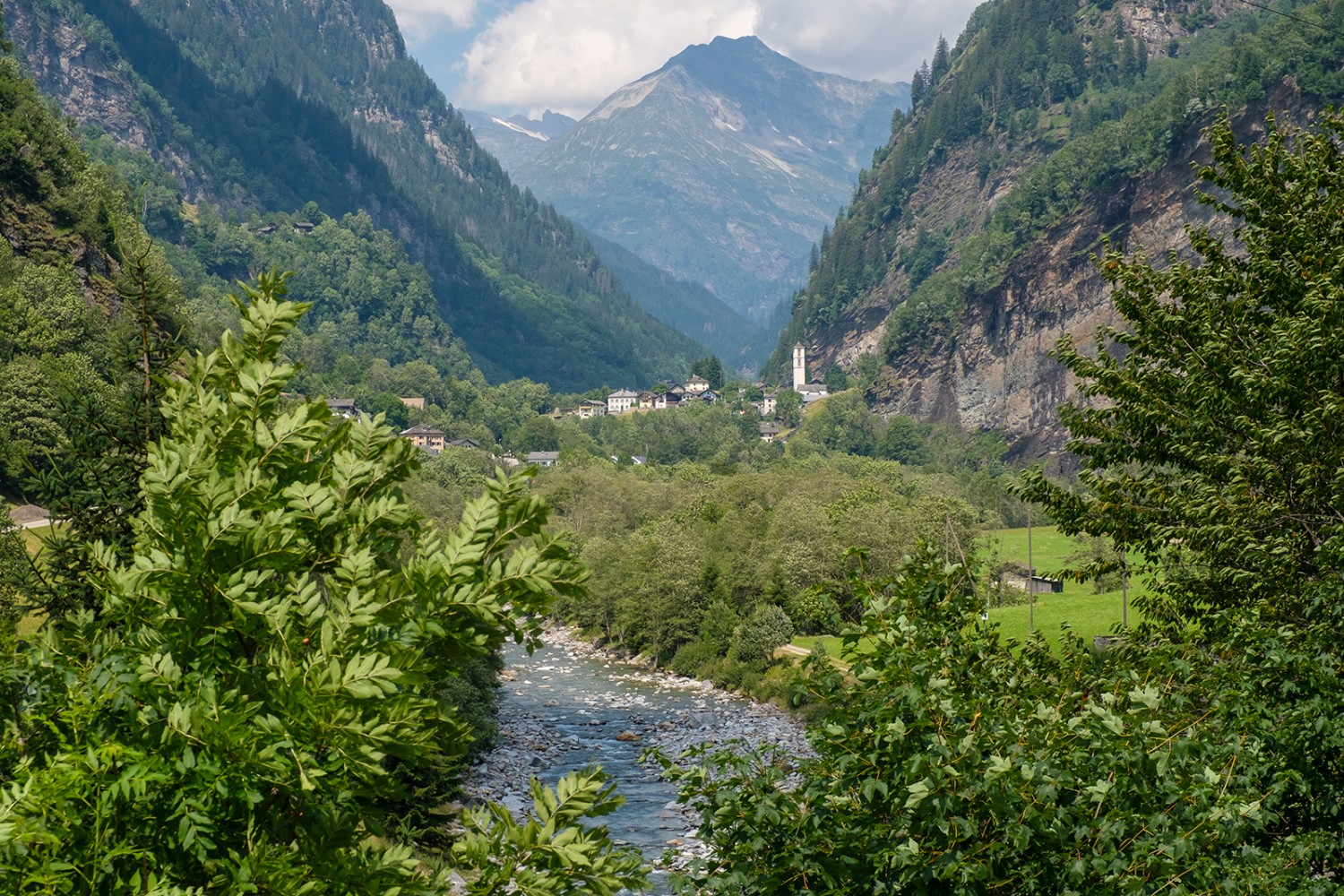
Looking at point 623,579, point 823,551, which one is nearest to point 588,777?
point 823,551

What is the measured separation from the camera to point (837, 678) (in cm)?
935

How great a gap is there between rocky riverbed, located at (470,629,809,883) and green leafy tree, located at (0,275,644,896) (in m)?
31.1

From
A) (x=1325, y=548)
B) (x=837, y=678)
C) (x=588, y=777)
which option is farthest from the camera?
(x=1325, y=548)

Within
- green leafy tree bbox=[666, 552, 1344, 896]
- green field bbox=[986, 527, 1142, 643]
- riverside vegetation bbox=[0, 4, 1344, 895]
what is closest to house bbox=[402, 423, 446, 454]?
green field bbox=[986, 527, 1142, 643]

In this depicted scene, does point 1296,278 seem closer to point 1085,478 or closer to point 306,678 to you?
point 1085,478

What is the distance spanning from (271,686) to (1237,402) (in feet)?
54.6

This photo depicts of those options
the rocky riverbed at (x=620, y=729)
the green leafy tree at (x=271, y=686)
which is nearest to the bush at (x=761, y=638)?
the rocky riverbed at (x=620, y=729)

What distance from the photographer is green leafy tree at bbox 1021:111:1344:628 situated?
16.8 metres

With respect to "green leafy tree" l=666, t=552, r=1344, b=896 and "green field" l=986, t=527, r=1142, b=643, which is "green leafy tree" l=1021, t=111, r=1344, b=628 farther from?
"green field" l=986, t=527, r=1142, b=643

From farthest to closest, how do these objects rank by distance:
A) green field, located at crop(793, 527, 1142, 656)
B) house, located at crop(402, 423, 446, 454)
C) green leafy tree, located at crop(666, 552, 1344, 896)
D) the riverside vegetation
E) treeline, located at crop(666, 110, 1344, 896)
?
house, located at crop(402, 423, 446, 454)
green field, located at crop(793, 527, 1142, 656)
treeline, located at crop(666, 110, 1344, 896)
green leafy tree, located at crop(666, 552, 1344, 896)
the riverside vegetation

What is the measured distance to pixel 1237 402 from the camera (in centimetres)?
1831

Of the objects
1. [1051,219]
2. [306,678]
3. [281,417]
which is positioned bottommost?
[306,678]

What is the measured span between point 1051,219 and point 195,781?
204 metres

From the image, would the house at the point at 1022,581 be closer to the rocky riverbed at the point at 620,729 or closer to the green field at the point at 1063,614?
the green field at the point at 1063,614
